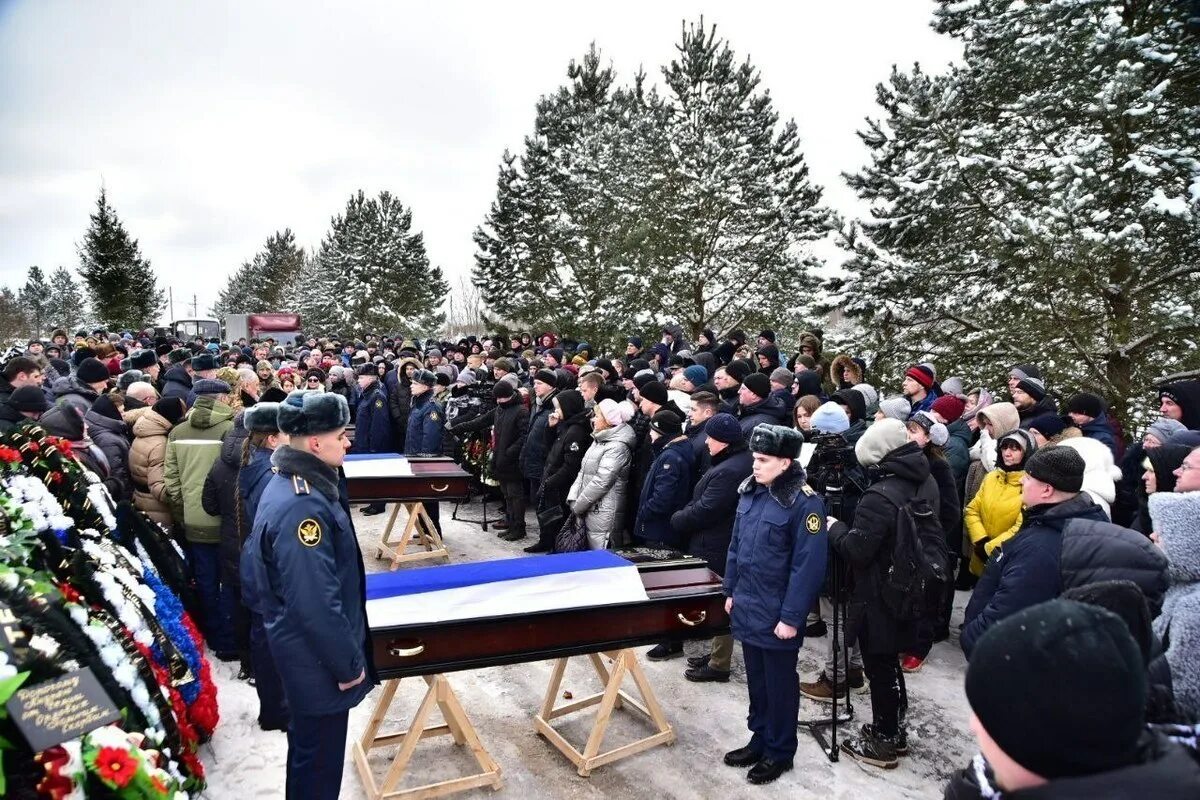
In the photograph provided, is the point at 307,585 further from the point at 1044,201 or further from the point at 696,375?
the point at 1044,201

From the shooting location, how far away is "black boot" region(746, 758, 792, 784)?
13.3 ft

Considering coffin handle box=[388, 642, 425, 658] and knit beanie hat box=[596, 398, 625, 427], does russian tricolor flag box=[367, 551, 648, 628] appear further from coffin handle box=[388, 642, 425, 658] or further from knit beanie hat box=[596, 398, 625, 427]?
knit beanie hat box=[596, 398, 625, 427]

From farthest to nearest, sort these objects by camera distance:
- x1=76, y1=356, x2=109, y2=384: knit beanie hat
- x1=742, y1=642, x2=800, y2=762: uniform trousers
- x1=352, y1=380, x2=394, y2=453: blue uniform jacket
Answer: x1=352, y1=380, x2=394, y2=453: blue uniform jacket → x1=76, y1=356, x2=109, y2=384: knit beanie hat → x1=742, y1=642, x2=800, y2=762: uniform trousers

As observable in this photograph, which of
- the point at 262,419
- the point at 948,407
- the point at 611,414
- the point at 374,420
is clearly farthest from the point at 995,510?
the point at 374,420

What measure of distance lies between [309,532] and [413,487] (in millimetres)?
4439

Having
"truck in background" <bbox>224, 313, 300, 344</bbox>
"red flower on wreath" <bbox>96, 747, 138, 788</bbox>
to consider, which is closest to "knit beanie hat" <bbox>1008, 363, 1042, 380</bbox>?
"red flower on wreath" <bbox>96, 747, 138, 788</bbox>

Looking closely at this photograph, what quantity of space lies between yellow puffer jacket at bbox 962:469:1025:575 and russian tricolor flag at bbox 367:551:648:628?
2764 millimetres

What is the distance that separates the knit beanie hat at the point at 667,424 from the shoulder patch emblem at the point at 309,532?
3.33 meters

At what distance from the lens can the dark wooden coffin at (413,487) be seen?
24.0ft

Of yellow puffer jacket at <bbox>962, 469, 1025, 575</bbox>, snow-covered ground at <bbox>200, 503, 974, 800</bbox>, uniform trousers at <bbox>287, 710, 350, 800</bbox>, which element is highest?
yellow puffer jacket at <bbox>962, 469, 1025, 575</bbox>

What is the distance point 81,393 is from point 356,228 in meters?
30.7

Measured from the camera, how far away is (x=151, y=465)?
5.71m

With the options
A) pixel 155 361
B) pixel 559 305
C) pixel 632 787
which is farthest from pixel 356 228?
pixel 632 787

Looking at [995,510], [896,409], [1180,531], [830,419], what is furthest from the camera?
[830,419]
